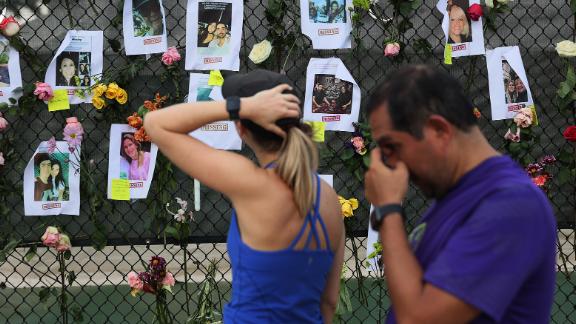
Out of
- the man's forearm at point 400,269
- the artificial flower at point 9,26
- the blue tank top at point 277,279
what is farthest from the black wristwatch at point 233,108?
the artificial flower at point 9,26

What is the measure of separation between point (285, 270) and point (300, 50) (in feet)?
7.33

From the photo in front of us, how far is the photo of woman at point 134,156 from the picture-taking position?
13.2 feet

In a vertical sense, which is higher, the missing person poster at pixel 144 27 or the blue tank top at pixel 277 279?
Result: the missing person poster at pixel 144 27

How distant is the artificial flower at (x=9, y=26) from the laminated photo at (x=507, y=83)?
232 cm

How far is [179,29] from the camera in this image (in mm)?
4031

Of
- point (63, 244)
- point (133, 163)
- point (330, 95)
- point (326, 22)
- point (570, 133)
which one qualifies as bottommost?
point (63, 244)

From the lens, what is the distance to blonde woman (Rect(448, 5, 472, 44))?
4.11m

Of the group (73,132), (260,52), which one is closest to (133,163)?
(73,132)

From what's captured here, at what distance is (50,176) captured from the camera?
4.01 metres

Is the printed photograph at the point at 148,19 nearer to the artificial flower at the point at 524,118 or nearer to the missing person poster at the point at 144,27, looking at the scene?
the missing person poster at the point at 144,27

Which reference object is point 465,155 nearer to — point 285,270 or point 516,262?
point 516,262

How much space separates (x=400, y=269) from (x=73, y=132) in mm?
2692

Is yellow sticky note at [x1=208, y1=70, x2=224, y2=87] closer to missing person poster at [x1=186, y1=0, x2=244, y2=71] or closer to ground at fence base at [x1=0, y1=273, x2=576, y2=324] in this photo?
missing person poster at [x1=186, y1=0, x2=244, y2=71]

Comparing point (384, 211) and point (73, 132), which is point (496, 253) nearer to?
point (384, 211)
